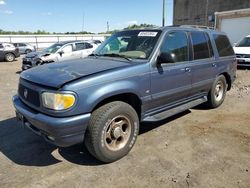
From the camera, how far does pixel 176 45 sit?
4660 mm

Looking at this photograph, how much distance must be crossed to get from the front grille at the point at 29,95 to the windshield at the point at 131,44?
62.7 inches

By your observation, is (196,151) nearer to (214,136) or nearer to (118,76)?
(214,136)

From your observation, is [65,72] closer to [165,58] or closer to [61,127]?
[61,127]

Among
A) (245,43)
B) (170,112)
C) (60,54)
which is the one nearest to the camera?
(170,112)

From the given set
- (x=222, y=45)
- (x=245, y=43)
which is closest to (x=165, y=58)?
(x=222, y=45)

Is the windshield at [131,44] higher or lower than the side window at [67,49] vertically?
higher

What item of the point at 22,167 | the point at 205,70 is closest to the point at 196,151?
the point at 205,70

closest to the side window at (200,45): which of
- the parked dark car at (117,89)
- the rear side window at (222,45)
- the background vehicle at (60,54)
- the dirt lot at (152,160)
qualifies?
the parked dark car at (117,89)

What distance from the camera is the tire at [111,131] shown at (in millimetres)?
3404

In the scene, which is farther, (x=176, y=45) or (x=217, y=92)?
(x=217, y=92)

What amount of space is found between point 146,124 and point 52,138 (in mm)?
2391

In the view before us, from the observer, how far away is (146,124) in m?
5.23

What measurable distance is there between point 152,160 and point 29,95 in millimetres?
1988

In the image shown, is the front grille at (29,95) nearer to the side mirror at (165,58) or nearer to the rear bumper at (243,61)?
the side mirror at (165,58)
